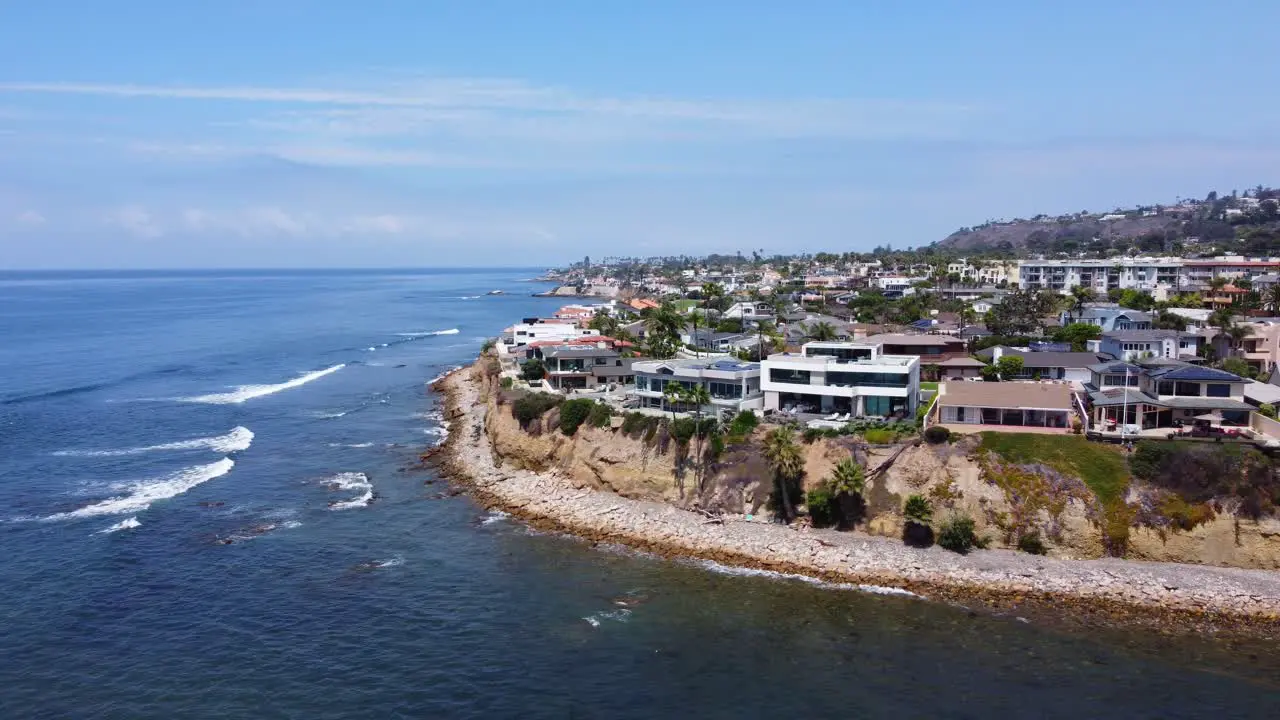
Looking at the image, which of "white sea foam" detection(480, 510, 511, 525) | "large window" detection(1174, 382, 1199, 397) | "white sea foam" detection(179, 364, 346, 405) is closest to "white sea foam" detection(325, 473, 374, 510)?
"white sea foam" detection(480, 510, 511, 525)

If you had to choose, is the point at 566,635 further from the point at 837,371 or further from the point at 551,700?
the point at 837,371

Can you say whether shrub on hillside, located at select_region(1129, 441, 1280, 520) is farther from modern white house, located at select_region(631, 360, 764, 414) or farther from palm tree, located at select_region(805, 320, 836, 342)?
palm tree, located at select_region(805, 320, 836, 342)

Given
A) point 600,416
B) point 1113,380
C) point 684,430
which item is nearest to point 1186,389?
point 1113,380

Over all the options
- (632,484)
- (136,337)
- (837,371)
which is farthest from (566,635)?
(136,337)

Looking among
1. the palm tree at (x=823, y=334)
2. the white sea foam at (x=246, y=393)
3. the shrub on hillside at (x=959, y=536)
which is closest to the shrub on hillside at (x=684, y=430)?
the shrub on hillside at (x=959, y=536)

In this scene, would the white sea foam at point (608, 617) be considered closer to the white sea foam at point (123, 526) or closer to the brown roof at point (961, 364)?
the white sea foam at point (123, 526)
